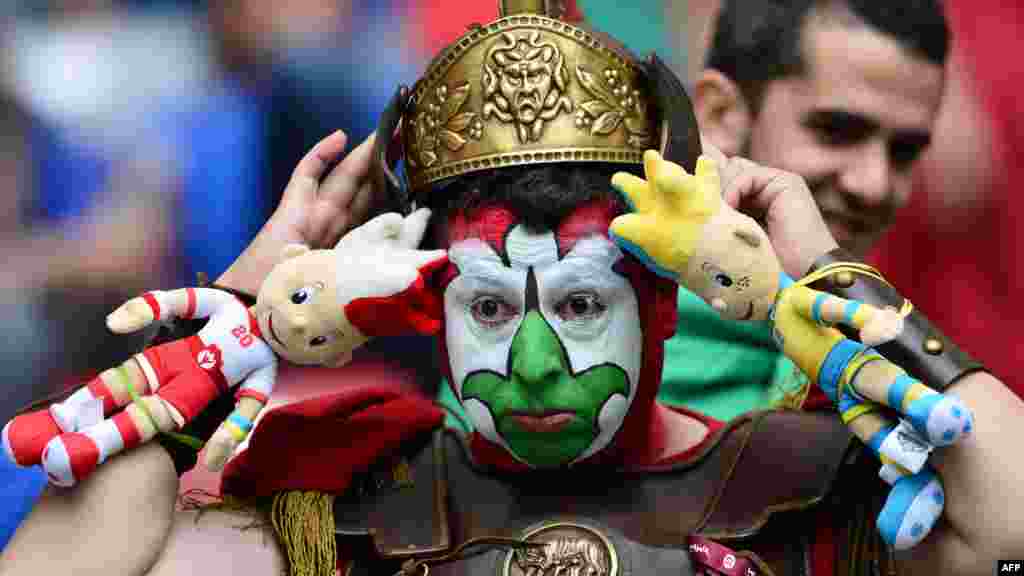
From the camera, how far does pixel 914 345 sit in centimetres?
192

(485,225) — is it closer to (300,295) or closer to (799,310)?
(300,295)

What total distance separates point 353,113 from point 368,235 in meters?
1.09

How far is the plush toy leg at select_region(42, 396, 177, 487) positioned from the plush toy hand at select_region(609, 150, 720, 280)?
0.62 m

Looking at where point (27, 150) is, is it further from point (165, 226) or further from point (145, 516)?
point (145, 516)

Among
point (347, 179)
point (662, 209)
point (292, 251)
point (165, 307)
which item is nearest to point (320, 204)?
point (347, 179)

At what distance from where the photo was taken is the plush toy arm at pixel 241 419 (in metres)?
1.97

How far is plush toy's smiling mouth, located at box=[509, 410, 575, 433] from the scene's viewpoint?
2008 mm

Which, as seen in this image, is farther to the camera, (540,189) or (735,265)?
(540,189)

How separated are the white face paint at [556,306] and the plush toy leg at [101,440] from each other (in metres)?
0.39

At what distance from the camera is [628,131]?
6.81 feet

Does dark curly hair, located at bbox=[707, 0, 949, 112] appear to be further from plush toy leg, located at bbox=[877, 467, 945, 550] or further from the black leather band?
plush toy leg, located at bbox=[877, 467, 945, 550]

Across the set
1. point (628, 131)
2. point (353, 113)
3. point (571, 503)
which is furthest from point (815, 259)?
point (353, 113)

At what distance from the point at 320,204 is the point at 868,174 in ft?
3.60

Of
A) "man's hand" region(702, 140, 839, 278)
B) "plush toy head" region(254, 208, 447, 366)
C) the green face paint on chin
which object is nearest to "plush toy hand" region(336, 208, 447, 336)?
"plush toy head" region(254, 208, 447, 366)
